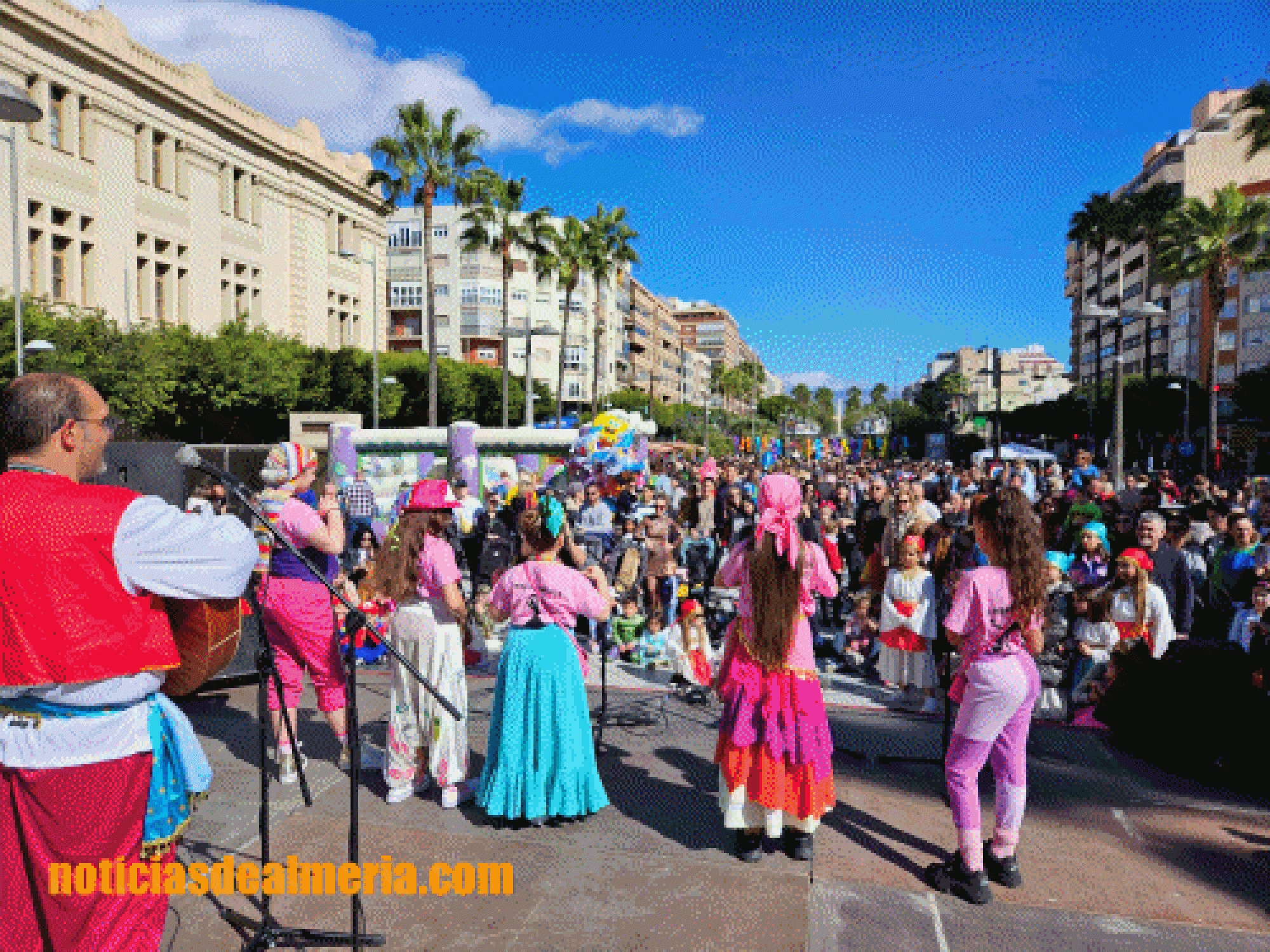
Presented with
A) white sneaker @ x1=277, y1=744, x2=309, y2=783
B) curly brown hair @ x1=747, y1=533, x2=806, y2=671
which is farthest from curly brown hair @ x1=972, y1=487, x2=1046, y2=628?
white sneaker @ x1=277, y1=744, x2=309, y2=783

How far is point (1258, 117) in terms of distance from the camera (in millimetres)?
23156

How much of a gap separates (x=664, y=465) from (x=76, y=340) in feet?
52.2

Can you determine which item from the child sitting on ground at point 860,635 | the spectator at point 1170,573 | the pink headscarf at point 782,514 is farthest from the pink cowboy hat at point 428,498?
the spectator at point 1170,573

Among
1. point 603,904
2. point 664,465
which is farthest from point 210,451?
point 664,465

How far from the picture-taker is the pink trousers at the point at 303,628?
4.96 m

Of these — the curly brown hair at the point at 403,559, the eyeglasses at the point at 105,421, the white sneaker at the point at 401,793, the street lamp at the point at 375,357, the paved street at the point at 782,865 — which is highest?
the street lamp at the point at 375,357

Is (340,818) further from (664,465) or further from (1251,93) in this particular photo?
(1251,93)

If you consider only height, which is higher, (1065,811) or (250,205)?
(250,205)

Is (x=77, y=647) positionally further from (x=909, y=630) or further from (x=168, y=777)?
(x=909, y=630)

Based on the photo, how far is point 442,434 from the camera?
51.8 feet

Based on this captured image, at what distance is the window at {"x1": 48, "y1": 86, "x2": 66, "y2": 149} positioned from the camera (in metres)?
26.8

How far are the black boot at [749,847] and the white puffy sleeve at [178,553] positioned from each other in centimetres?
292

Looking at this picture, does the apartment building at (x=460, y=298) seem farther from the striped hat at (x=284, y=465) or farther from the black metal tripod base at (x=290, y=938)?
the black metal tripod base at (x=290, y=938)

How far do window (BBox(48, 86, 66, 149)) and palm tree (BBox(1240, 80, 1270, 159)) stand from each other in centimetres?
3414
